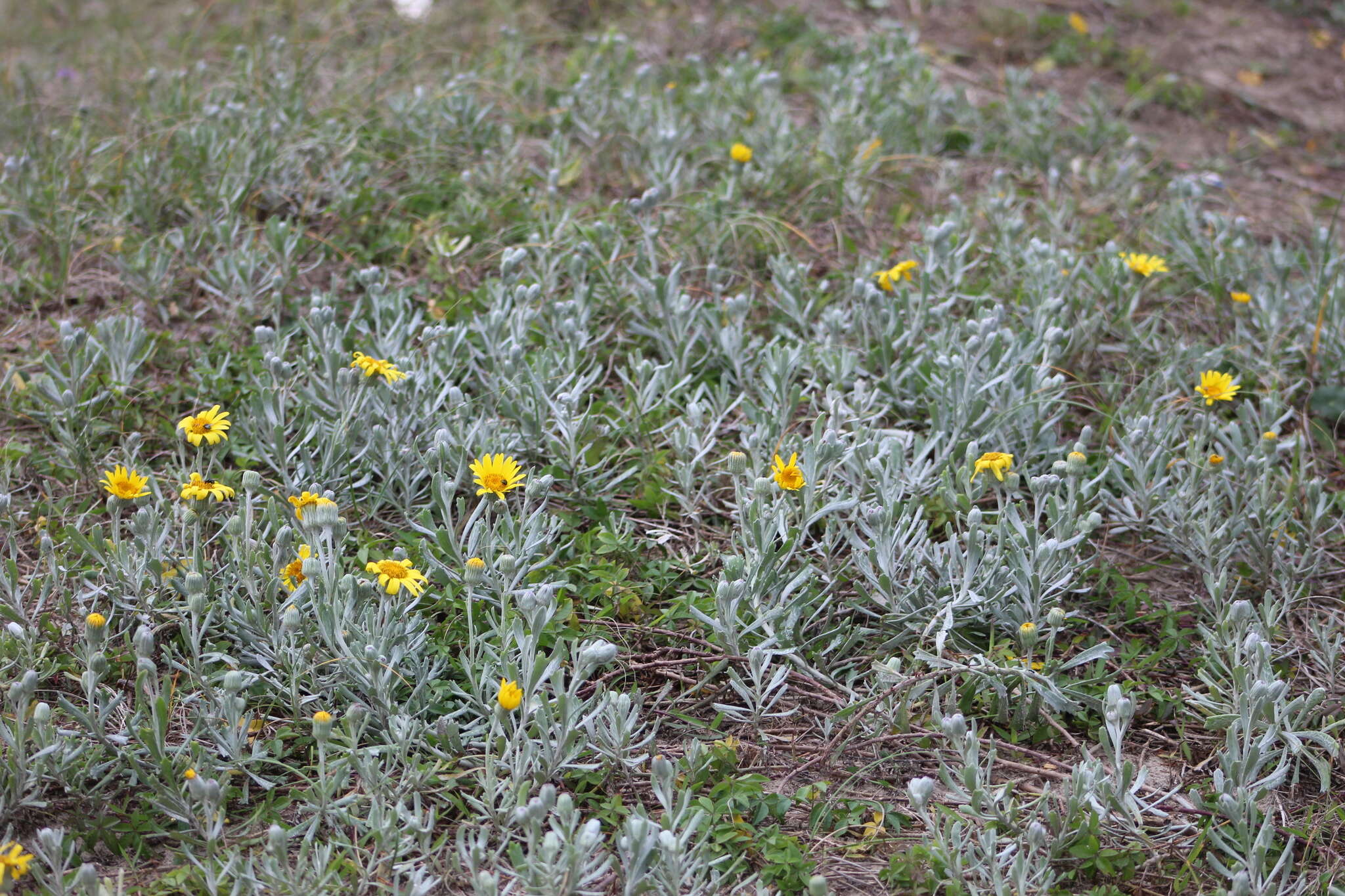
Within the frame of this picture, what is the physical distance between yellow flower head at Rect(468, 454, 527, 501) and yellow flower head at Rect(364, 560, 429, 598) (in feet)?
0.82

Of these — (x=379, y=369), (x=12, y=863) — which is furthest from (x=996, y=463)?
(x=12, y=863)

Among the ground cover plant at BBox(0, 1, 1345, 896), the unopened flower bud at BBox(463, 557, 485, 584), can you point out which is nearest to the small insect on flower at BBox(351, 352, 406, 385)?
the ground cover plant at BBox(0, 1, 1345, 896)

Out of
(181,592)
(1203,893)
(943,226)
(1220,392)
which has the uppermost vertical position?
(943,226)

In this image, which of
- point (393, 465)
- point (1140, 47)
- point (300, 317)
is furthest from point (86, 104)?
point (1140, 47)

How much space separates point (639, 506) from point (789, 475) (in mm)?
507

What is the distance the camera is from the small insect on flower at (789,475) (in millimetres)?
2684

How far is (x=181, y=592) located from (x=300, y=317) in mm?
1009

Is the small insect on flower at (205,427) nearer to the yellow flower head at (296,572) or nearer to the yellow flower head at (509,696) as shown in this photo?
the yellow flower head at (296,572)

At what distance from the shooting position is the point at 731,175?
13.9ft

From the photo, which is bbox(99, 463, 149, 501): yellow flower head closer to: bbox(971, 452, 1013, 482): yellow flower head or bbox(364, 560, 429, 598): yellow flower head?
bbox(364, 560, 429, 598): yellow flower head

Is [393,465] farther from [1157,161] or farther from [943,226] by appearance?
[1157,161]

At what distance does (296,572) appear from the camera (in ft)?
8.27

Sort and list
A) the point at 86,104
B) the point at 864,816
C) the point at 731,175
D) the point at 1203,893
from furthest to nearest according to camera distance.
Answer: the point at 86,104
the point at 731,175
the point at 864,816
the point at 1203,893

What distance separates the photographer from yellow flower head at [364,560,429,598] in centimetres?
238
